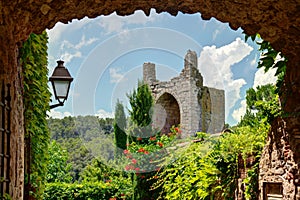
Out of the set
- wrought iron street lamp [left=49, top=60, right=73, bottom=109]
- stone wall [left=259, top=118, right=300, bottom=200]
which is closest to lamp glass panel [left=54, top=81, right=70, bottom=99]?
wrought iron street lamp [left=49, top=60, right=73, bottom=109]

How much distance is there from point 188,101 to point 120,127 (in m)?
4.59

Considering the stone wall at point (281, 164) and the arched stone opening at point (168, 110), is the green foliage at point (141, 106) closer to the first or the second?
the arched stone opening at point (168, 110)

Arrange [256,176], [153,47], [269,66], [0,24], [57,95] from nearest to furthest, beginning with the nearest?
[0,24], [269,66], [256,176], [57,95], [153,47]

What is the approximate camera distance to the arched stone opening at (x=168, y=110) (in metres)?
16.2

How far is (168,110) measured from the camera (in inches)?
650

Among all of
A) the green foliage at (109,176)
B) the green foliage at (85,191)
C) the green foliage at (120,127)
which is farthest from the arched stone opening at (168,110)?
the green foliage at (85,191)

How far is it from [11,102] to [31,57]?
4.85ft

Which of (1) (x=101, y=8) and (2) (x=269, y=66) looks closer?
(1) (x=101, y=8)

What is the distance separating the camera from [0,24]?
100 inches

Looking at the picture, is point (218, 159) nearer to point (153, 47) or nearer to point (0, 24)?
point (0, 24)

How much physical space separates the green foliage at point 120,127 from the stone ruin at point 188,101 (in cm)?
316

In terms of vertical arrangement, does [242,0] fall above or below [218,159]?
above

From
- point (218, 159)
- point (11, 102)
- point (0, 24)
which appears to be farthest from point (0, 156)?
point (218, 159)

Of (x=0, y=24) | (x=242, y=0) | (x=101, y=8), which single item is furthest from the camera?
(x=101, y=8)
